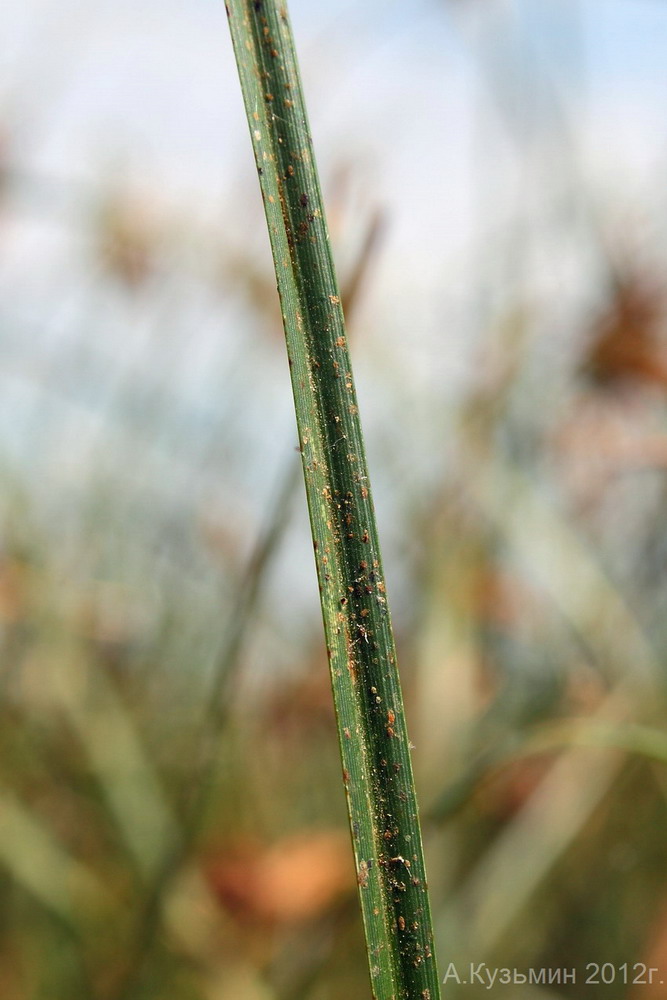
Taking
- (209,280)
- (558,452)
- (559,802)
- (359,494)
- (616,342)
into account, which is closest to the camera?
(359,494)

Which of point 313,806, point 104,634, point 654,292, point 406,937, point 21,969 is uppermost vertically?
point 654,292

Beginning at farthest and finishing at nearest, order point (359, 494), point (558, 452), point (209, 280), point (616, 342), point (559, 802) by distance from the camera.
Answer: point (209, 280) → point (558, 452) → point (616, 342) → point (559, 802) → point (359, 494)

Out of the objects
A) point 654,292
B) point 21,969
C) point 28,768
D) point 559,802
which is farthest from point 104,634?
point 654,292

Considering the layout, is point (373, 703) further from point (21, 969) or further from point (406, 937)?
point (21, 969)

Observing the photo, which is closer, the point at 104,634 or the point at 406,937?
the point at 406,937

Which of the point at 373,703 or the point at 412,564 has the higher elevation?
the point at 412,564

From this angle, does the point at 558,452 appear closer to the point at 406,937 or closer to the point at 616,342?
the point at 616,342
